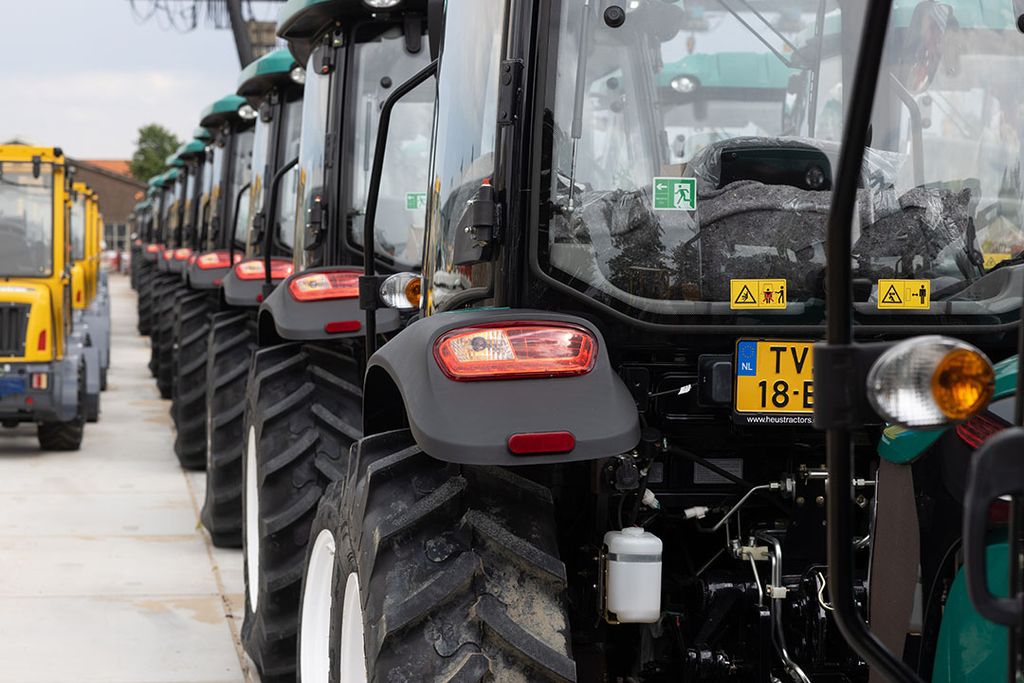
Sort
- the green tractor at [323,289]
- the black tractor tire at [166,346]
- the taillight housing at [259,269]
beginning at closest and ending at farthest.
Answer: the green tractor at [323,289], the taillight housing at [259,269], the black tractor tire at [166,346]

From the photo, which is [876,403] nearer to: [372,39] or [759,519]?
[759,519]

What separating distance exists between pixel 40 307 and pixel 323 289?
6272 mm

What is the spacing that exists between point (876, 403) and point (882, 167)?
1.44 m

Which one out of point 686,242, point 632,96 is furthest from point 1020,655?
point 632,96

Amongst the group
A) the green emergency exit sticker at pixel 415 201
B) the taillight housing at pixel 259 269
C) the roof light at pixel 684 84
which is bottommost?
the taillight housing at pixel 259 269

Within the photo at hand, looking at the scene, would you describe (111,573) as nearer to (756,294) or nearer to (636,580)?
(636,580)

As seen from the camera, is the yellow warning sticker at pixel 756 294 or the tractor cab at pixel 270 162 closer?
the yellow warning sticker at pixel 756 294

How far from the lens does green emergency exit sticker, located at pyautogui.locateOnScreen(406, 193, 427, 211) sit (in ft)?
18.9

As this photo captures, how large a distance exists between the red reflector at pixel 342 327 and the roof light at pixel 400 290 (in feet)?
3.99

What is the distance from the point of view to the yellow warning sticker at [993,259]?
319 cm

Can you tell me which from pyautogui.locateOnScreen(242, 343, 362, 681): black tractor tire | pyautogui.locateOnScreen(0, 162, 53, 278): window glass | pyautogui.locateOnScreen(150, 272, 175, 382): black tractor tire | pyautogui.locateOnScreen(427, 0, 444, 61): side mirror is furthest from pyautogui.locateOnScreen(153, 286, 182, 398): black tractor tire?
pyautogui.locateOnScreen(427, 0, 444, 61): side mirror

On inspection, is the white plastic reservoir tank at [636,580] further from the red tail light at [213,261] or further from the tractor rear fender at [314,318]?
the red tail light at [213,261]

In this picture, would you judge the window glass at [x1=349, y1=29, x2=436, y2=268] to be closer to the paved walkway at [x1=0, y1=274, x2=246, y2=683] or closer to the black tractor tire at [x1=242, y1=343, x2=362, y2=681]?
A: the black tractor tire at [x1=242, y1=343, x2=362, y2=681]

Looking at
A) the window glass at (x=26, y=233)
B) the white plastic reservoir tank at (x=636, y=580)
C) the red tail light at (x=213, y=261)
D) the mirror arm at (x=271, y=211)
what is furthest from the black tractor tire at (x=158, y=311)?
the white plastic reservoir tank at (x=636, y=580)
